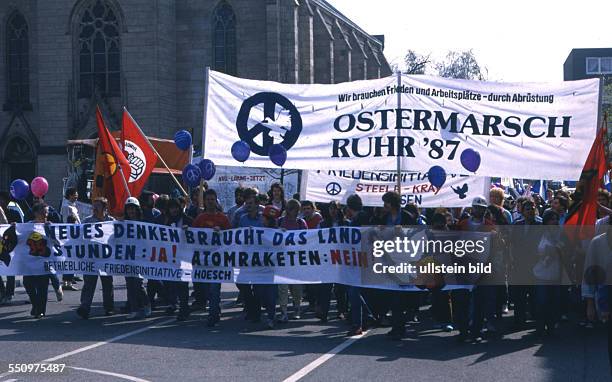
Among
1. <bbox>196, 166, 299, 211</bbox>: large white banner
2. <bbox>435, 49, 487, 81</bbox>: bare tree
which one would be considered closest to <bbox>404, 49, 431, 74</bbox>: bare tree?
<bbox>435, 49, 487, 81</bbox>: bare tree

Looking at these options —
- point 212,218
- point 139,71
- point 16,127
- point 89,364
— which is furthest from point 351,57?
point 89,364

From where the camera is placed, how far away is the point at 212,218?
42.2ft

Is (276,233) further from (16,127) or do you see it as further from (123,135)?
(16,127)

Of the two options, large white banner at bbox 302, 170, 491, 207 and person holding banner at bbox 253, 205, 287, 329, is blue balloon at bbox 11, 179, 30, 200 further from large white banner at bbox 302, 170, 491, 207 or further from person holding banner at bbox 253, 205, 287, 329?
person holding banner at bbox 253, 205, 287, 329

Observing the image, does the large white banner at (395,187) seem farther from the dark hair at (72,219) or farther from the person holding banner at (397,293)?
the person holding banner at (397,293)

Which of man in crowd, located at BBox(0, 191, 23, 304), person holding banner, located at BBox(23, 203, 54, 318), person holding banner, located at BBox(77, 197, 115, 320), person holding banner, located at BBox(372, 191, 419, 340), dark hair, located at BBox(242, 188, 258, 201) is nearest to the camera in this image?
person holding banner, located at BBox(372, 191, 419, 340)

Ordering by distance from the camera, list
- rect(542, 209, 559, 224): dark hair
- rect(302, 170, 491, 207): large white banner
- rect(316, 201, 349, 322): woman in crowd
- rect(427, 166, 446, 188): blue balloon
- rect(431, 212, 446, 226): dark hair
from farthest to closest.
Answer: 1. rect(302, 170, 491, 207): large white banner
2. rect(427, 166, 446, 188): blue balloon
3. rect(316, 201, 349, 322): woman in crowd
4. rect(542, 209, 559, 224): dark hair
5. rect(431, 212, 446, 226): dark hair

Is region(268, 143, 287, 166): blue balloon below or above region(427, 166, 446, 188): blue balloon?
above

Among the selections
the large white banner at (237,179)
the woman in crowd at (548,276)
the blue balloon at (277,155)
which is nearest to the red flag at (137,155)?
the blue balloon at (277,155)

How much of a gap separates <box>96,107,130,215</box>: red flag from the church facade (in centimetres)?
2571

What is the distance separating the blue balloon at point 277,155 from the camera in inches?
518

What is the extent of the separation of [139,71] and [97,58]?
7.96 feet

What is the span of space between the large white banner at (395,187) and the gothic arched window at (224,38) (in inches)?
1019

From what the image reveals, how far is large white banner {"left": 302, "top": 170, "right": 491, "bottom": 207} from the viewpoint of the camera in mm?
16531
